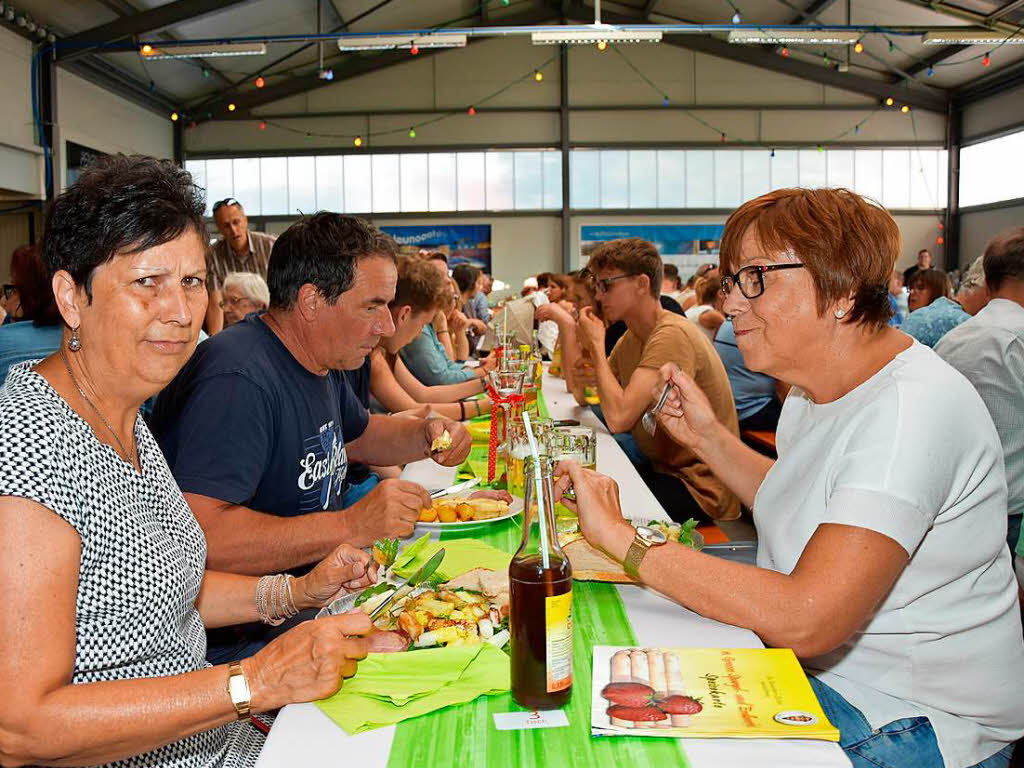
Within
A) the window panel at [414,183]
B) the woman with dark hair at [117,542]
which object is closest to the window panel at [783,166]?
the window panel at [414,183]

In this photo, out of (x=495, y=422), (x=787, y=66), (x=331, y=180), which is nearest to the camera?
(x=495, y=422)

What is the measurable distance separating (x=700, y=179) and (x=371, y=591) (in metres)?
16.3

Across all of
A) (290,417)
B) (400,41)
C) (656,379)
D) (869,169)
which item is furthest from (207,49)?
(869,169)

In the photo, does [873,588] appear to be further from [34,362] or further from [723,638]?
[34,362]

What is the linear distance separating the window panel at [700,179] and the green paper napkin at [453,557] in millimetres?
15877

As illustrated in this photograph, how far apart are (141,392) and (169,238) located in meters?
0.23

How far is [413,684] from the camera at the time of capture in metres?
1.09

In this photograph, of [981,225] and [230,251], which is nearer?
[230,251]

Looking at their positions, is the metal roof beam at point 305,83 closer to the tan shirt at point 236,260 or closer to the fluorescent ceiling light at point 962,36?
the fluorescent ceiling light at point 962,36

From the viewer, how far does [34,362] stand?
1.24 m

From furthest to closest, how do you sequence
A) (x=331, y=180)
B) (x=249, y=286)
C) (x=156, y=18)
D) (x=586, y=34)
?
(x=331, y=180) < (x=156, y=18) < (x=586, y=34) < (x=249, y=286)

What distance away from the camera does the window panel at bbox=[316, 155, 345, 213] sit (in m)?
16.7

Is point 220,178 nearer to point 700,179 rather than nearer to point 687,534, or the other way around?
point 700,179

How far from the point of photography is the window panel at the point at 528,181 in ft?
54.5
